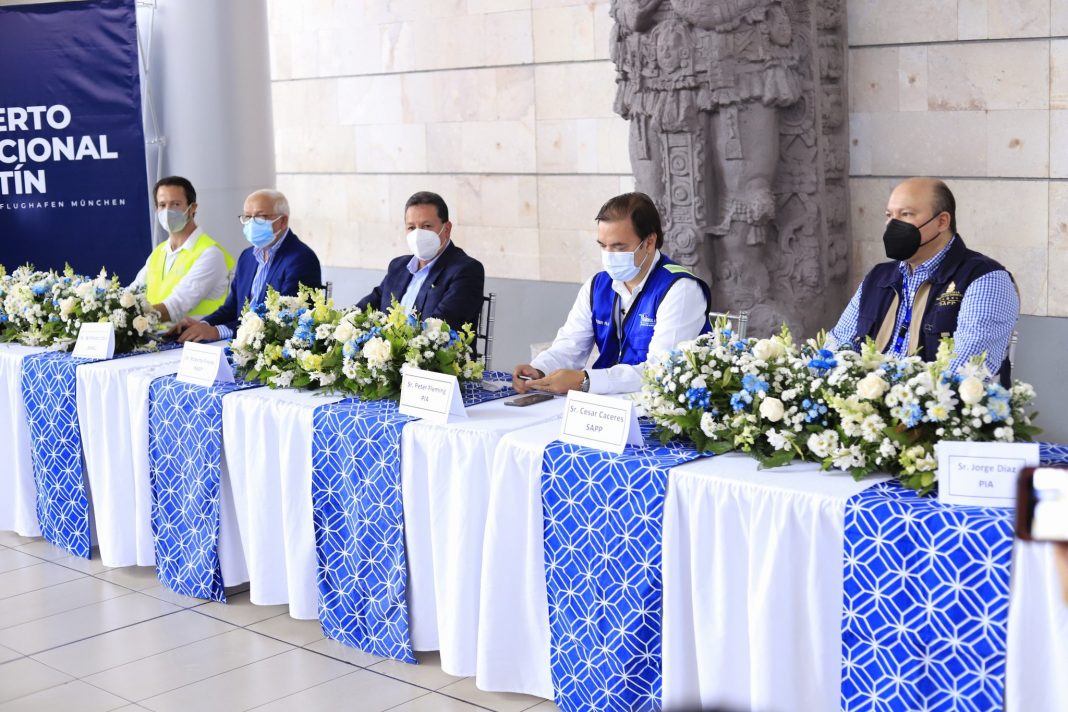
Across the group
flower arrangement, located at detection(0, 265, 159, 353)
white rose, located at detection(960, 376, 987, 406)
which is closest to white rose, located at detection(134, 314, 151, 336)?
flower arrangement, located at detection(0, 265, 159, 353)

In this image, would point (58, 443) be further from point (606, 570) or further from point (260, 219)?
point (606, 570)

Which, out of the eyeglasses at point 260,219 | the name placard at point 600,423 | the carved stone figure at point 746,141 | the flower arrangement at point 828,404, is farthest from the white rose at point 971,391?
the carved stone figure at point 746,141

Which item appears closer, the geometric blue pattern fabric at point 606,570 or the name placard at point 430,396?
the geometric blue pattern fabric at point 606,570

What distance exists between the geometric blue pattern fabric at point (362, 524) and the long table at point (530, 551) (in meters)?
0.05

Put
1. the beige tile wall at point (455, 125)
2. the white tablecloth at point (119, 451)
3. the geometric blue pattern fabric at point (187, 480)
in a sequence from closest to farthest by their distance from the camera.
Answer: the geometric blue pattern fabric at point (187, 480) < the white tablecloth at point (119, 451) < the beige tile wall at point (455, 125)

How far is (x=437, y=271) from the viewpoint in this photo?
15.8 feet

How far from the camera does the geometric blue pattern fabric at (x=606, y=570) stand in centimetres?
297

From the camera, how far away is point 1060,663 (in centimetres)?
239

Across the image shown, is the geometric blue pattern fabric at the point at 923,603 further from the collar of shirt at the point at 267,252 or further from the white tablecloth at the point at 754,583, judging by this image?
the collar of shirt at the point at 267,252

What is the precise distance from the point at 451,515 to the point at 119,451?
1632 millimetres

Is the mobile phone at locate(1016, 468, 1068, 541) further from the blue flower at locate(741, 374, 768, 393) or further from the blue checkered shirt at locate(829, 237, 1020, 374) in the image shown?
the blue checkered shirt at locate(829, 237, 1020, 374)

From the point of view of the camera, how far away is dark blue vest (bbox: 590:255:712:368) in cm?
396

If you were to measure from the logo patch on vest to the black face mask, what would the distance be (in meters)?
0.15

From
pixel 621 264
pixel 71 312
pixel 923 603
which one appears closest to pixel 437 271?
pixel 621 264
